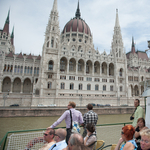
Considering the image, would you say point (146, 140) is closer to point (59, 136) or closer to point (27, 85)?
point (59, 136)

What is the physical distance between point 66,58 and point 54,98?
598 inches

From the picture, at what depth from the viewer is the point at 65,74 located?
41.4 meters

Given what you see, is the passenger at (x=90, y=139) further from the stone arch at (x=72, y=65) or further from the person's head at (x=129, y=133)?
the stone arch at (x=72, y=65)

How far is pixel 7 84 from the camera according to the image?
144ft

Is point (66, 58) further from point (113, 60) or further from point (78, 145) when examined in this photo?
point (78, 145)

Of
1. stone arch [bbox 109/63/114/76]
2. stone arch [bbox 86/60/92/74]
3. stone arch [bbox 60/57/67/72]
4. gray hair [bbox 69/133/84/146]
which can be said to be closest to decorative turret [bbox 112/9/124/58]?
stone arch [bbox 109/63/114/76]

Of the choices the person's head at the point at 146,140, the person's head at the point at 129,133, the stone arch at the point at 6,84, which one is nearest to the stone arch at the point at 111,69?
the stone arch at the point at 6,84

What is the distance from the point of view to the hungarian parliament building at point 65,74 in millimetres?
38406

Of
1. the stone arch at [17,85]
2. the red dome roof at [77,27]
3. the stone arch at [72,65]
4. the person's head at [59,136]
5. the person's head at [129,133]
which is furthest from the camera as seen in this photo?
the red dome roof at [77,27]

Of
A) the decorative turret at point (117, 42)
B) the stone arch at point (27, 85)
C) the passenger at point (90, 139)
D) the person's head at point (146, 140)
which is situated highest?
the decorative turret at point (117, 42)

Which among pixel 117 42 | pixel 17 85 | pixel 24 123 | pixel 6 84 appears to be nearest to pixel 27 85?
pixel 17 85

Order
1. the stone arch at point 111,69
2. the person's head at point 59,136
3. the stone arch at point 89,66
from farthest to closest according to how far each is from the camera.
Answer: the stone arch at point 111,69 → the stone arch at point 89,66 → the person's head at point 59,136

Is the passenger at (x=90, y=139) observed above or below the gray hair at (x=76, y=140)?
below

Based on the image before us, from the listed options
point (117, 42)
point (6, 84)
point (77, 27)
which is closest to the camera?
point (6, 84)
